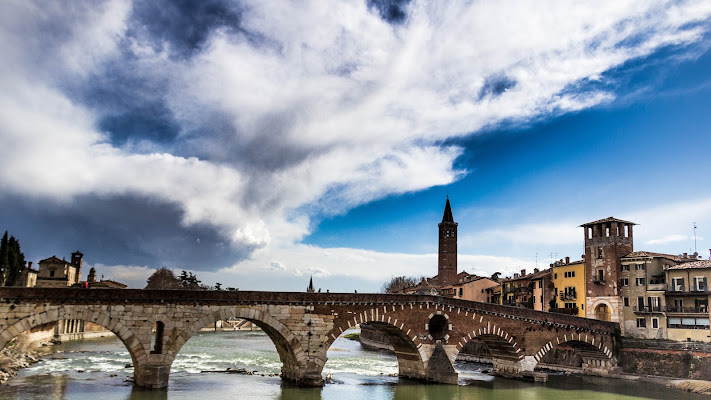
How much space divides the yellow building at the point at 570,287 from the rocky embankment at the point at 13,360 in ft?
155

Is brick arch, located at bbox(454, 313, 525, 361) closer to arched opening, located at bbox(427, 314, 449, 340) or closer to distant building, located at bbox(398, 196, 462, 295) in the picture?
arched opening, located at bbox(427, 314, 449, 340)

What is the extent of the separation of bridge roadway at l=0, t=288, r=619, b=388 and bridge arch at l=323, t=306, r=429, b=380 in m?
0.07

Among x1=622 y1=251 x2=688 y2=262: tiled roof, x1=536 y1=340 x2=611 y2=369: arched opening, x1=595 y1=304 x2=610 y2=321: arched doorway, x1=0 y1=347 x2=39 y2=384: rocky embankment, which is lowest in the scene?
x1=0 y1=347 x2=39 y2=384: rocky embankment

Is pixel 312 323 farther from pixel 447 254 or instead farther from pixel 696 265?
pixel 447 254

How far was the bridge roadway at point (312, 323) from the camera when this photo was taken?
29141mm

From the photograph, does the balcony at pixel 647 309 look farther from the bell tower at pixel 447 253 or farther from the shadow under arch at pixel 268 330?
the bell tower at pixel 447 253

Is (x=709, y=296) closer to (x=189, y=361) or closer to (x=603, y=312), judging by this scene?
(x=603, y=312)

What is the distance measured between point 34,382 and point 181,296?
35.3 ft

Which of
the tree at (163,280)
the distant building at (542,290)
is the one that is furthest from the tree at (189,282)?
the distant building at (542,290)

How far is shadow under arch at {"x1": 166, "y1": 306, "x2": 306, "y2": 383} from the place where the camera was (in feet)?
101

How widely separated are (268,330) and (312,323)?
317cm

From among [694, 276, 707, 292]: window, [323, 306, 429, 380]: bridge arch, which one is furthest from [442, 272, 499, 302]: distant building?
[323, 306, 429, 380]: bridge arch

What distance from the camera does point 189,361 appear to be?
47.1m

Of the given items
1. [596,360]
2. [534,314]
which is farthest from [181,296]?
[596,360]
